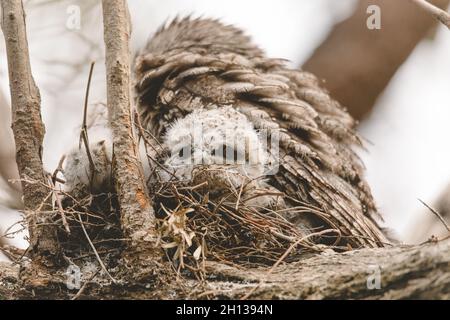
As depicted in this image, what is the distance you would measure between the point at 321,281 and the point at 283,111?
844mm

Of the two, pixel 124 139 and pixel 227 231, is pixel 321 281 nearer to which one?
pixel 227 231

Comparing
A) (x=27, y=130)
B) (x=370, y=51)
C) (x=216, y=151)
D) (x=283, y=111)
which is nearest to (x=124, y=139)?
(x=27, y=130)

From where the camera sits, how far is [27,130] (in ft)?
4.76

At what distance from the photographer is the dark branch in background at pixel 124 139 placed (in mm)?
1361

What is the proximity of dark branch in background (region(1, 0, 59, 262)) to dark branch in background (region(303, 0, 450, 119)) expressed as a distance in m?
1.27

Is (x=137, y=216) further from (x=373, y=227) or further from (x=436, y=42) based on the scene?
(x=436, y=42)

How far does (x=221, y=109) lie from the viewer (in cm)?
186

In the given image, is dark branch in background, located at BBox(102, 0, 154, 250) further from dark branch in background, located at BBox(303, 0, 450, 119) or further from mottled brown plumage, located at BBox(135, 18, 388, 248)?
dark branch in background, located at BBox(303, 0, 450, 119)

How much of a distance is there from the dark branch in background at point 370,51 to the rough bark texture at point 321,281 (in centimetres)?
116

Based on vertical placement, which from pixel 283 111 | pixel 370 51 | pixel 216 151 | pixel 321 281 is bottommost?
pixel 321 281

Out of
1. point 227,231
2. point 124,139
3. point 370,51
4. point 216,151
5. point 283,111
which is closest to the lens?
point 124,139

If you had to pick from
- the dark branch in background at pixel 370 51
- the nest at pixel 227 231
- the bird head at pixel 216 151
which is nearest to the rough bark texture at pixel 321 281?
the nest at pixel 227 231

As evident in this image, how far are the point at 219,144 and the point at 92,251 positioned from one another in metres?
0.45
